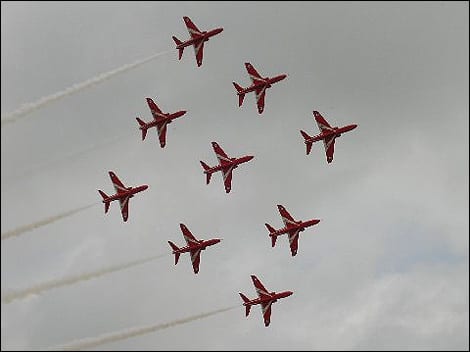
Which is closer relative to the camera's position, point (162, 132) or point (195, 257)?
point (195, 257)

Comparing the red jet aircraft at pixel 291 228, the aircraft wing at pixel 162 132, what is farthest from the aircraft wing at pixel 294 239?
the aircraft wing at pixel 162 132

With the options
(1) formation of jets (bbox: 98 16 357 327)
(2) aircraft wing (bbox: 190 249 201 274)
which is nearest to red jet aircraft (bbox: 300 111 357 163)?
(1) formation of jets (bbox: 98 16 357 327)

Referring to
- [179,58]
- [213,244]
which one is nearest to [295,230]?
[213,244]

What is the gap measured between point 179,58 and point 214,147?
20.1 meters

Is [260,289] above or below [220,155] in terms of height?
below

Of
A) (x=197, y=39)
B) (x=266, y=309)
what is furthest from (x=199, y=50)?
(x=266, y=309)

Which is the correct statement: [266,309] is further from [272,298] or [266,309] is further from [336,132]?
[336,132]

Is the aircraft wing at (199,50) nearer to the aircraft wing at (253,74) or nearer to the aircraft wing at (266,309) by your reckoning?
the aircraft wing at (253,74)

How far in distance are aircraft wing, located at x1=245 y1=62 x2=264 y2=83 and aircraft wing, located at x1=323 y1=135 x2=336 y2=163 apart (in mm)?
15216

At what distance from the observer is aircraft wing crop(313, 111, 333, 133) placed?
511 ft

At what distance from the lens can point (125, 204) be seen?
154000 mm

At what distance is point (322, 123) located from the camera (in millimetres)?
156875

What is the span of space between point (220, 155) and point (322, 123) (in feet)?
60.9

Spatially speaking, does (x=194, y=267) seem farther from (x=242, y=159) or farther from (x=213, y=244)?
(x=242, y=159)
